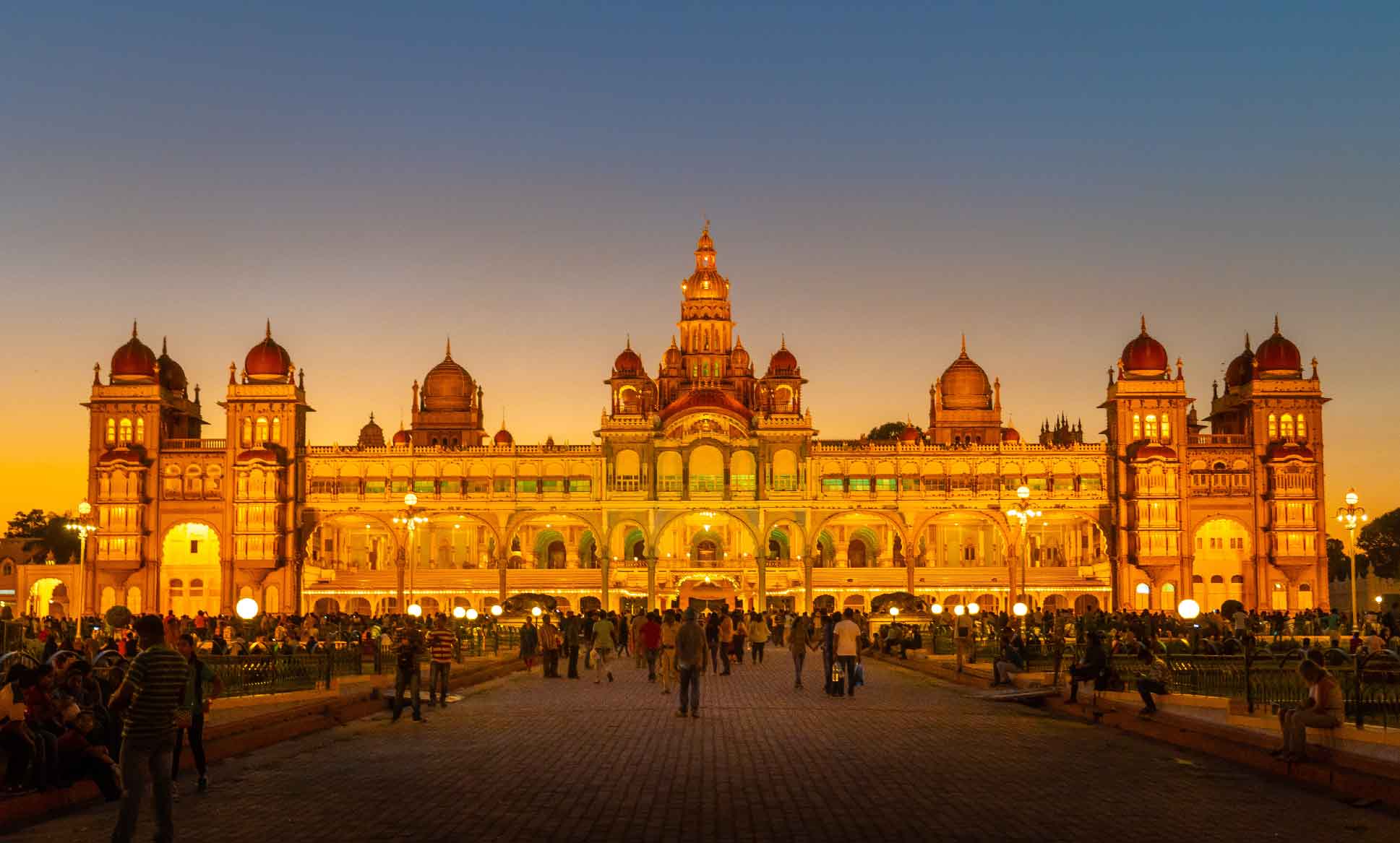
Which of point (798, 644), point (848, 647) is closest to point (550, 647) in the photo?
point (798, 644)

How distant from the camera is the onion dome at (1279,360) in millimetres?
85312

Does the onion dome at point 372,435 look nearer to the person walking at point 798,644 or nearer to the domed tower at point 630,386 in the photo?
the domed tower at point 630,386

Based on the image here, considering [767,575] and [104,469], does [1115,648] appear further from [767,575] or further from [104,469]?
[104,469]

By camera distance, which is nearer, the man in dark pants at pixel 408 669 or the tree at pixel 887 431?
the man in dark pants at pixel 408 669

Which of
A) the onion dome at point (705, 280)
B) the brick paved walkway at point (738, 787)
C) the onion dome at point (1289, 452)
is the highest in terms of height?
the onion dome at point (705, 280)

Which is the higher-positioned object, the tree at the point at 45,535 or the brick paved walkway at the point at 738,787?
the tree at the point at 45,535

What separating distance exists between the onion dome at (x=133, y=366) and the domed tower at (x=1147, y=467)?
49282 mm

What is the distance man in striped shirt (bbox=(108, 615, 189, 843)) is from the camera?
1206 centimetres

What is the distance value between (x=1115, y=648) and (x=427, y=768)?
15751mm

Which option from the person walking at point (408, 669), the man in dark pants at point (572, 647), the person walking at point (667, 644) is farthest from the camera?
the man in dark pants at point (572, 647)

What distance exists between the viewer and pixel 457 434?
101 meters

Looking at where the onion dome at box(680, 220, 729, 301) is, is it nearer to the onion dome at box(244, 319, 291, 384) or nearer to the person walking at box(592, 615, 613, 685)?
the onion dome at box(244, 319, 291, 384)

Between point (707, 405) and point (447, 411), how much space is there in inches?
917

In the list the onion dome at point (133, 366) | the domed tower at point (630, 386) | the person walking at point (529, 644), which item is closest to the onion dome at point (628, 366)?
the domed tower at point (630, 386)
